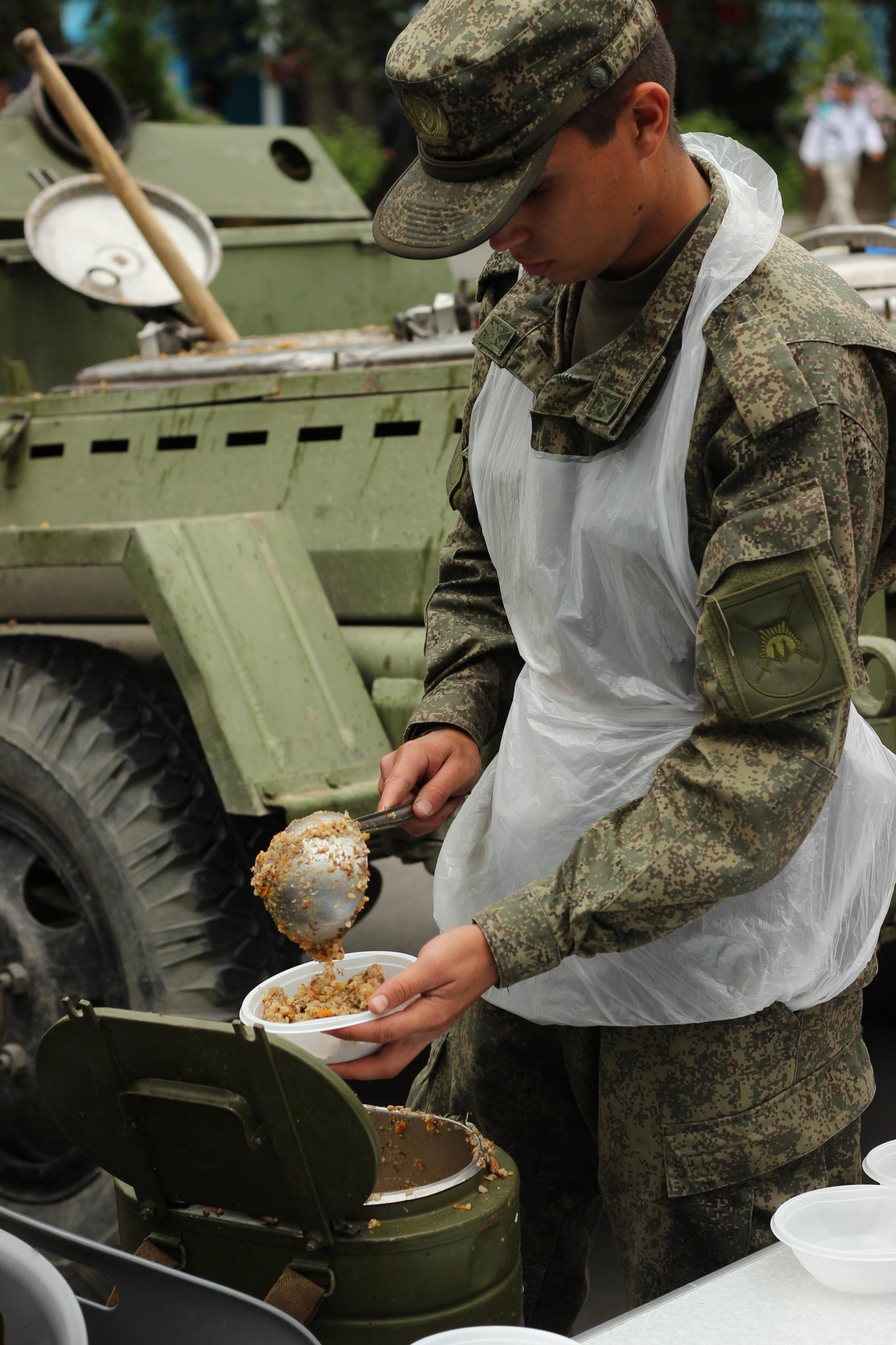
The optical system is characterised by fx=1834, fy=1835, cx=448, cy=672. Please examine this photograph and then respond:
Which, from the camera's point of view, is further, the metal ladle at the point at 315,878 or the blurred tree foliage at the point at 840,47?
the blurred tree foliage at the point at 840,47

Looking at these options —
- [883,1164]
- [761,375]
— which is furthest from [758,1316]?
[761,375]

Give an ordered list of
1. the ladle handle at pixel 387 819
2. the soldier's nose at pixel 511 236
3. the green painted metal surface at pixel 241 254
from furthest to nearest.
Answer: the green painted metal surface at pixel 241 254 < the ladle handle at pixel 387 819 < the soldier's nose at pixel 511 236

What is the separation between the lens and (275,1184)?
6.64 feet

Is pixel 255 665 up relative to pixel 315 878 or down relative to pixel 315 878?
down

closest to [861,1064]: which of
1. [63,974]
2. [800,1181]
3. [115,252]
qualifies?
Result: [800,1181]

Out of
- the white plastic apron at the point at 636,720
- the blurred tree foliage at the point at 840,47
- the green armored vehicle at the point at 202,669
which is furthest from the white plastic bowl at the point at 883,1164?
the blurred tree foliage at the point at 840,47

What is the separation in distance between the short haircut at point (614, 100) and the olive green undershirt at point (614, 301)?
0.52 ft

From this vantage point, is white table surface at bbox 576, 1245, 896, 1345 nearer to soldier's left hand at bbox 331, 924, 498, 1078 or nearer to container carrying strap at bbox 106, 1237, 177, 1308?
soldier's left hand at bbox 331, 924, 498, 1078

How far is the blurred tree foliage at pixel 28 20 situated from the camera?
1653 cm

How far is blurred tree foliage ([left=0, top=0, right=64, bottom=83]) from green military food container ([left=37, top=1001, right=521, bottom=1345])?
51.7 ft

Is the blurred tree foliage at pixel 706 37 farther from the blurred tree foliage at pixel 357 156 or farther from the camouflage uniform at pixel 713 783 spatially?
the camouflage uniform at pixel 713 783

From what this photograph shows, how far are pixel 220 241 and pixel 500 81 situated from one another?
12.0 ft

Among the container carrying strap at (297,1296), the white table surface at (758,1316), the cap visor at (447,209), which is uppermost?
the cap visor at (447,209)

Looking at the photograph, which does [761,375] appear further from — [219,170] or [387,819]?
[219,170]
